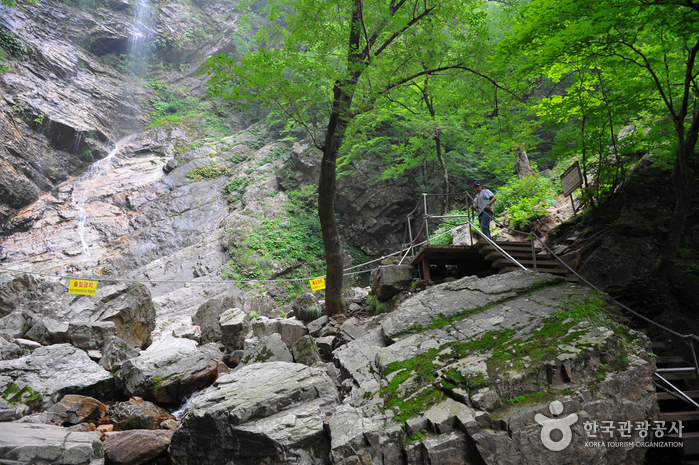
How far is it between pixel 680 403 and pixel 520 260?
3166 millimetres

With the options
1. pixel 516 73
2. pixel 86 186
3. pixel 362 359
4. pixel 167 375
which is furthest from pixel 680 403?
pixel 86 186

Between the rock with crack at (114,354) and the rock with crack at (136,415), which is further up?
the rock with crack at (114,354)

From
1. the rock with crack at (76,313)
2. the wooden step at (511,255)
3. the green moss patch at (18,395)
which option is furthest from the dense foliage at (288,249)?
the green moss patch at (18,395)

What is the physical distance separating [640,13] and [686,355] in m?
4.51

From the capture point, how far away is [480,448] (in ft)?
9.28

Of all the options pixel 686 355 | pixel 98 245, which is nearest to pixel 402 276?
pixel 686 355

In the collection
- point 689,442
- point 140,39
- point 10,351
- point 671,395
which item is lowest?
point 689,442

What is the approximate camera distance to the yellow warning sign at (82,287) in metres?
7.74

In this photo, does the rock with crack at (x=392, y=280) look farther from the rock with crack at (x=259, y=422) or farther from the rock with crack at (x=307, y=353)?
the rock with crack at (x=259, y=422)

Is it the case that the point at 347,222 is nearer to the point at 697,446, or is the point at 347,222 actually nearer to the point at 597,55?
the point at 597,55
